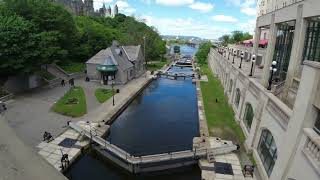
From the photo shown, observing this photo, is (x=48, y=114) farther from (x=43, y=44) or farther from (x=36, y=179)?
(x=36, y=179)

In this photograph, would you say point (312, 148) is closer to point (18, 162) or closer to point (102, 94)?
point (18, 162)

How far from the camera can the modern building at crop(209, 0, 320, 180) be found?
40.3 feet

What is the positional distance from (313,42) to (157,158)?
16.1 metres

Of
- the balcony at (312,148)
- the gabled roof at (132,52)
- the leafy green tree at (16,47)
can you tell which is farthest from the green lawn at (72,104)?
the balcony at (312,148)

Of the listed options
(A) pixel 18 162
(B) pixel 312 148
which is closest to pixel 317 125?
(B) pixel 312 148

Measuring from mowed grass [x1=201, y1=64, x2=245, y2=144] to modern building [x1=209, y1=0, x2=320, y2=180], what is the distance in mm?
1039

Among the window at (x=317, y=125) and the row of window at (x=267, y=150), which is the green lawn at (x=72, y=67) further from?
the window at (x=317, y=125)

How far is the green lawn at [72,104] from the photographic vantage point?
97.4ft

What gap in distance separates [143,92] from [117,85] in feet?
16.0

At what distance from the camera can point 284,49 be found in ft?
89.7

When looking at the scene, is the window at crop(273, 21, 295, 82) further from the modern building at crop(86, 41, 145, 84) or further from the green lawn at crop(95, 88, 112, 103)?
the modern building at crop(86, 41, 145, 84)

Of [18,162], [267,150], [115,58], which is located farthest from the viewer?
[115,58]

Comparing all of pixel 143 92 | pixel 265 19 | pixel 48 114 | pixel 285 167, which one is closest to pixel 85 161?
pixel 48 114

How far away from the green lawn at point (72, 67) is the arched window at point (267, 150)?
3961 centimetres
